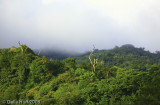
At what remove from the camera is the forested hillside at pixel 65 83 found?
24.8 meters

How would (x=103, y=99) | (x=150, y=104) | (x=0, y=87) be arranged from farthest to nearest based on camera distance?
1. (x=0, y=87)
2. (x=103, y=99)
3. (x=150, y=104)

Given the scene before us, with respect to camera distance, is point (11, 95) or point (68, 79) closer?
point (11, 95)

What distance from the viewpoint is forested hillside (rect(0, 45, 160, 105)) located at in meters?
24.8

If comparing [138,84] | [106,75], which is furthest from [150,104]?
[106,75]

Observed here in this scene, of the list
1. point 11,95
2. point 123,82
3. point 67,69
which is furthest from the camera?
point 67,69

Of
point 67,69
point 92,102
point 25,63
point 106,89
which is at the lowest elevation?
point 92,102

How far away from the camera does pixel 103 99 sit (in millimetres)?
25141

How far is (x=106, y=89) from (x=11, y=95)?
20.5 meters

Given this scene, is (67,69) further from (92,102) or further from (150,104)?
(150,104)

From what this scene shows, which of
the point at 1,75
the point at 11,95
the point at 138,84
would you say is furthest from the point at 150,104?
the point at 1,75

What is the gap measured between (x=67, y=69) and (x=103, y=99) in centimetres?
1747

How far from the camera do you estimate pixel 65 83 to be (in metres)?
33.2

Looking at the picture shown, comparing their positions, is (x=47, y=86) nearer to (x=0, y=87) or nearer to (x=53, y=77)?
(x=53, y=77)

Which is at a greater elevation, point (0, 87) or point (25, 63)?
point (25, 63)
